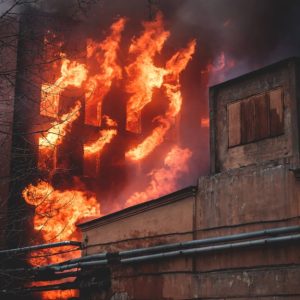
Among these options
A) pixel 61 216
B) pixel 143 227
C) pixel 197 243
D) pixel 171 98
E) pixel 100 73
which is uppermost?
pixel 100 73

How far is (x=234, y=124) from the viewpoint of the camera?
14.9 m

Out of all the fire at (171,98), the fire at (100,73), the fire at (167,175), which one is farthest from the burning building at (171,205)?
the fire at (171,98)

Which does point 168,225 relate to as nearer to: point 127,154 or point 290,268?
point 290,268

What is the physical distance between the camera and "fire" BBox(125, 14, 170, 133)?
29141mm

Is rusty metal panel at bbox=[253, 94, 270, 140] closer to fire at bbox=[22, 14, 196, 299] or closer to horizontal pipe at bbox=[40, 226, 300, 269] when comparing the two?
horizontal pipe at bbox=[40, 226, 300, 269]

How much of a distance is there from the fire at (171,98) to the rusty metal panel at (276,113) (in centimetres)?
1573

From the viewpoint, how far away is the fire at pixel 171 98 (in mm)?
29656

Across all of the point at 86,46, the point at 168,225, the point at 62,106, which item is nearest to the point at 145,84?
the point at 86,46

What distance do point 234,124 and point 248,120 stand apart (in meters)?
0.44

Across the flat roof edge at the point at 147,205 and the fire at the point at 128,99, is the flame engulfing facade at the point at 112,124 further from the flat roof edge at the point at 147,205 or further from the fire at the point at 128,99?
the flat roof edge at the point at 147,205

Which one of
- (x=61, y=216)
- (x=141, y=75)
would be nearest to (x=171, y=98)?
(x=141, y=75)

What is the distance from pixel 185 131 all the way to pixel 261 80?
17251 millimetres

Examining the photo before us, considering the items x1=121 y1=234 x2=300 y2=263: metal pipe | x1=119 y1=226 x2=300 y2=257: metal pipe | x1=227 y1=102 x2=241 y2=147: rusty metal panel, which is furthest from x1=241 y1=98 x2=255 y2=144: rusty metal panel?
x1=121 y1=234 x2=300 y2=263: metal pipe

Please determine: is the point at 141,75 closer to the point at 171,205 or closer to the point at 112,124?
the point at 112,124
